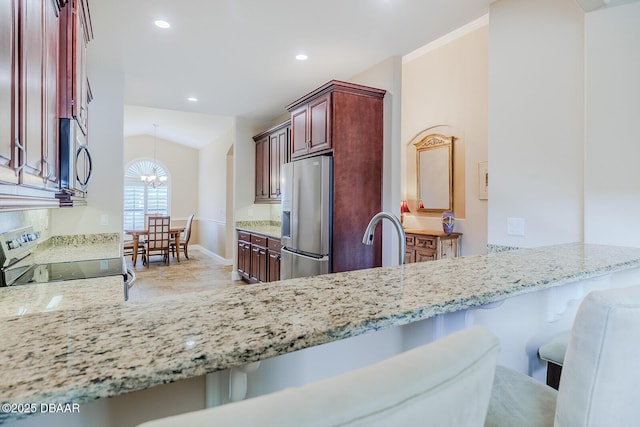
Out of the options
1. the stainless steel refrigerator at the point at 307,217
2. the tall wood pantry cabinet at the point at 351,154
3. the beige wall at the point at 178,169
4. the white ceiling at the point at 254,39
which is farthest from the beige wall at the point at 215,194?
the tall wood pantry cabinet at the point at 351,154

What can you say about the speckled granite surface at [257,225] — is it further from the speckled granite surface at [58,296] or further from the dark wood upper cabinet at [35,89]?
the dark wood upper cabinet at [35,89]

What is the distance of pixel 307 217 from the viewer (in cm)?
339

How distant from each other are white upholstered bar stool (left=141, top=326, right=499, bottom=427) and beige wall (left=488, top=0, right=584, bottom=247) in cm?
204

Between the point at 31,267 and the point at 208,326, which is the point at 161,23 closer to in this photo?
the point at 31,267

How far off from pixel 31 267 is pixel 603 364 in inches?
106

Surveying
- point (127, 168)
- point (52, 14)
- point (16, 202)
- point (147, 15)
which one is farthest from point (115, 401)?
point (127, 168)

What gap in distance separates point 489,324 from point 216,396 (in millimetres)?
970

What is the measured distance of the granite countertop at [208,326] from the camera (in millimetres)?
467

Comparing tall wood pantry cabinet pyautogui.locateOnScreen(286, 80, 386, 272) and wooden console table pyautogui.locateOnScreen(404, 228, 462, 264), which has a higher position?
tall wood pantry cabinet pyautogui.locateOnScreen(286, 80, 386, 272)

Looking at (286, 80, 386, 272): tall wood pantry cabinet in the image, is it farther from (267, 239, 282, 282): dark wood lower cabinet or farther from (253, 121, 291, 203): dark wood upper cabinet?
(253, 121, 291, 203): dark wood upper cabinet

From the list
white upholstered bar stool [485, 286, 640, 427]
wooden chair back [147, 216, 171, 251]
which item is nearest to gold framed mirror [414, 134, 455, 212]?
white upholstered bar stool [485, 286, 640, 427]

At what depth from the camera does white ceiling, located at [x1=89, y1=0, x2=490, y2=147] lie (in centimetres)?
249

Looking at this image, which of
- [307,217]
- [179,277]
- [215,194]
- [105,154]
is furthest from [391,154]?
[215,194]

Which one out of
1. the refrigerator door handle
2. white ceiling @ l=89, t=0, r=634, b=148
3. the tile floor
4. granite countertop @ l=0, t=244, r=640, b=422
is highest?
white ceiling @ l=89, t=0, r=634, b=148
